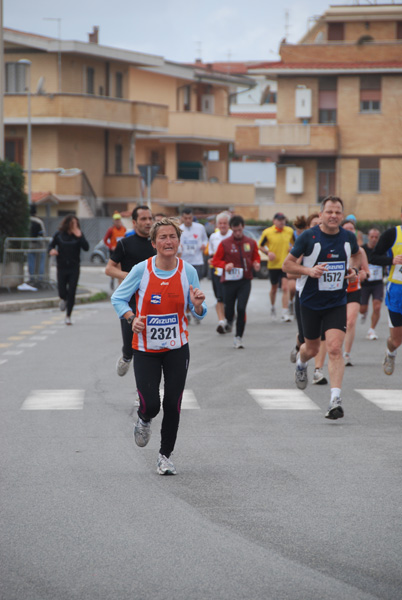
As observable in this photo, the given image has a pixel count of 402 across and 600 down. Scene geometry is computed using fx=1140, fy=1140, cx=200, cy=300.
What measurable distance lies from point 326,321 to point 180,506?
160 inches

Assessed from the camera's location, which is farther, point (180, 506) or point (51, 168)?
point (51, 168)

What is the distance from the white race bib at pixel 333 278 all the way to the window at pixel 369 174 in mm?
43247

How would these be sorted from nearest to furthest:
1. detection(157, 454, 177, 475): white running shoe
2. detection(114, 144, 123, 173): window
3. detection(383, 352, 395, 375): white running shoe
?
detection(157, 454, 177, 475): white running shoe
detection(383, 352, 395, 375): white running shoe
detection(114, 144, 123, 173): window

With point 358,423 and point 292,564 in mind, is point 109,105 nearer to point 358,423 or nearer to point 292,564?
point 358,423

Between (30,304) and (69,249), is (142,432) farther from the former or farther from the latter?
(30,304)

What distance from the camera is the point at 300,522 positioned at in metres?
6.17

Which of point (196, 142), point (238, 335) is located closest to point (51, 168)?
point (196, 142)

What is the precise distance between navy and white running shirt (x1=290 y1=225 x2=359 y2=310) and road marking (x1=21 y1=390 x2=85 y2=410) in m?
2.46

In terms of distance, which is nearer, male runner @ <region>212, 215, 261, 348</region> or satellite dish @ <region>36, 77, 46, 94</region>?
male runner @ <region>212, 215, 261, 348</region>

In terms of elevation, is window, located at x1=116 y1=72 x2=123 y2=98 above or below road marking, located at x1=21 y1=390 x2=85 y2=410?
above

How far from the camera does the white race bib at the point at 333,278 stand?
1024cm

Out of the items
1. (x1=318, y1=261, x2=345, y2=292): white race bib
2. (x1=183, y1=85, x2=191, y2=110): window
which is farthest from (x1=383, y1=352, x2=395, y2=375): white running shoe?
(x1=183, y1=85, x2=191, y2=110): window

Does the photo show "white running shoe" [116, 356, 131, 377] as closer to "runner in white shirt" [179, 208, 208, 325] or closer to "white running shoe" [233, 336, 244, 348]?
"white running shoe" [233, 336, 244, 348]

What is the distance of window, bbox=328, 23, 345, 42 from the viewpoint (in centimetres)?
5525
